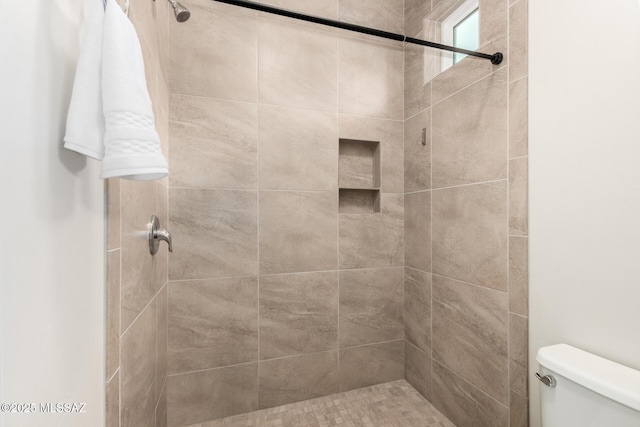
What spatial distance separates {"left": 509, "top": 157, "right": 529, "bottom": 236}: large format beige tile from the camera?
3.69ft

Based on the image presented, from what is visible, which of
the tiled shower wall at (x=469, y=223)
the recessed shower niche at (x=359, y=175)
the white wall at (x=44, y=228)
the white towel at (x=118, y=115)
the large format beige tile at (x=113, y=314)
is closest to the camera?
the white wall at (x=44, y=228)

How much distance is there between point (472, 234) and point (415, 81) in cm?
100

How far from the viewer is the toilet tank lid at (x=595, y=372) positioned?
728 millimetres

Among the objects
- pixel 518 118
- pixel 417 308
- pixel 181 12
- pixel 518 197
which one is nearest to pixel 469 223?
pixel 518 197

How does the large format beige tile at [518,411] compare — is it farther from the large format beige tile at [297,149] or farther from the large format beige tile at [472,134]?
the large format beige tile at [297,149]

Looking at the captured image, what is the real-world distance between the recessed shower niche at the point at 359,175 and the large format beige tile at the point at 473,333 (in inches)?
24.7

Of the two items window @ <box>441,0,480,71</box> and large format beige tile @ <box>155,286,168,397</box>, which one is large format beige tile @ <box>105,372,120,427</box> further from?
window @ <box>441,0,480,71</box>

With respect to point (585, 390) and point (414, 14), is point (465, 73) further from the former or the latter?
point (585, 390)

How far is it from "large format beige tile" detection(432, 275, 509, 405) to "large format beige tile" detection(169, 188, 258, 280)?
1048 millimetres

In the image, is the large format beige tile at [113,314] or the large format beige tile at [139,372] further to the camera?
the large format beige tile at [139,372]

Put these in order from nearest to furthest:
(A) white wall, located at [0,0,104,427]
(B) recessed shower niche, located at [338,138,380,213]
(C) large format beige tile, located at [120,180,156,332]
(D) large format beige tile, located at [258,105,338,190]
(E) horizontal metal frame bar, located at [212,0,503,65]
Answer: (A) white wall, located at [0,0,104,427]
(C) large format beige tile, located at [120,180,156,332]
(E) horizontal metal frame bar, located at [212,0,503,65]
(D) large format beige tile, located at [258,105,338,190]
(B) recessed shower niche, located at [338,138,380,213]

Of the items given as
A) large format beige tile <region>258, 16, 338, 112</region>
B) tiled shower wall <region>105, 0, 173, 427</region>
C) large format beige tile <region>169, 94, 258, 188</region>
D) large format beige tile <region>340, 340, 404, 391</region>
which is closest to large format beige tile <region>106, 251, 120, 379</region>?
tiled shower wall <region>105, 0, 173, 427</region>

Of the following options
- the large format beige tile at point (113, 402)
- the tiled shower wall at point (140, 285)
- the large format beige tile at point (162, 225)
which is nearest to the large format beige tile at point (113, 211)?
the tiled shower wall at point (140, 285)

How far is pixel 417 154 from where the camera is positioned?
5.76 feet
